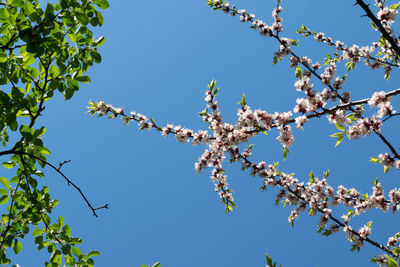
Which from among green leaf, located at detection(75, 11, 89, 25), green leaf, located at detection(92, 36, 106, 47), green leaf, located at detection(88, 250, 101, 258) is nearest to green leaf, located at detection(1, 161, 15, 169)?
green leaf, located at detection(88, 250, 101, 258)

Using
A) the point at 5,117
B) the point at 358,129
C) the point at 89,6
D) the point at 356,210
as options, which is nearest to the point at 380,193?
the point at 356,210

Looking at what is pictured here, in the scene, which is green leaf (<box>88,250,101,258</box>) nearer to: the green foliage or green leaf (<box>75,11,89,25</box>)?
the green foliage

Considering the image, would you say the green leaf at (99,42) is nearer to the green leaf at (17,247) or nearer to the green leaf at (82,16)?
the green leaf at (82,16)

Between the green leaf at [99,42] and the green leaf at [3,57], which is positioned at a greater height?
the green leaf at [99,42]

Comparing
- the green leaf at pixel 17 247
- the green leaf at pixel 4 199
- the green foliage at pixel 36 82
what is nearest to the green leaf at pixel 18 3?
the green foliage at pixel 36 82

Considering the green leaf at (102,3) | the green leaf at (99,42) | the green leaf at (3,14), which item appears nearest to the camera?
the green leaf at (3,14)

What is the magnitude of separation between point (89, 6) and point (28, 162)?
6.25ft

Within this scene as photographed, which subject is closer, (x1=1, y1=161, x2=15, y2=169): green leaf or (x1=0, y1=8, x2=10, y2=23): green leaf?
(x1=0, y1=8, x2=10, y2=23): green leaf

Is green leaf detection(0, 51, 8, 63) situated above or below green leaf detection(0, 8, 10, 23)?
below

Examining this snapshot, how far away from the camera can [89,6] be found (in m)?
3.01

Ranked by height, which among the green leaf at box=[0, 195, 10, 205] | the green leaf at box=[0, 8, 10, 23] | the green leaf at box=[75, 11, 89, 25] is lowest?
the green leaf at box=[0, 195, 10, 205]

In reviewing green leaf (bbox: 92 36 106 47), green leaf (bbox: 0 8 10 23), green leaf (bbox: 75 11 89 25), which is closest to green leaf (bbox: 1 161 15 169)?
green leaf (bbox: 0 8 10 23)

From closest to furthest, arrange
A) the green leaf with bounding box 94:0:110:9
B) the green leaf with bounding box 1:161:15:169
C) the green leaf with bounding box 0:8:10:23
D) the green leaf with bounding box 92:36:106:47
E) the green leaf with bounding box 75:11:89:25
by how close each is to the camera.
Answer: the green leaf with bounding box 0:8:10:23 < the green leaf with bounding box 75:11:89:25 < the green leaf with bounding box 94:0:110:9 < the green leaf with bounding box 1:161:15:169 < the green leaf with bounding box 92:36:106:47

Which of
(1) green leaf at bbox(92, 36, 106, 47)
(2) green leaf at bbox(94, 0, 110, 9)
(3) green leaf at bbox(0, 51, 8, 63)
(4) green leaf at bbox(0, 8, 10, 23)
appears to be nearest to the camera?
(4) green leaf at bbox(0, 8, 10, 23)
